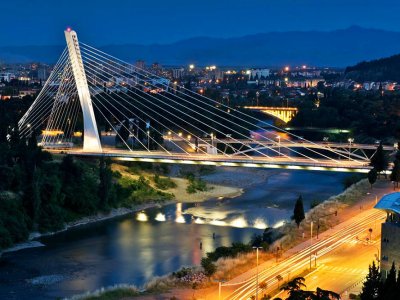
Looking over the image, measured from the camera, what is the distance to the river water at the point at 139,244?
46.5 feet

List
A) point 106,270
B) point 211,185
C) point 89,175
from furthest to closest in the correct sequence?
point 211,185
point 89,175
point 106,270

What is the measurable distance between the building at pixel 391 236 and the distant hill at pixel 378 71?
61975mm

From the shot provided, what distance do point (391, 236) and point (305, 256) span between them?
267 cm

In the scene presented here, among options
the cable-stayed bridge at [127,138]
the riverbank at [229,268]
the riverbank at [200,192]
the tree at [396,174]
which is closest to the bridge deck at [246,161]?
the cable-stayed bridge at [127,138]

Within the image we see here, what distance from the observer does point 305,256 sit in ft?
43.0

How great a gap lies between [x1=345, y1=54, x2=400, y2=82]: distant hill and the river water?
51.2 m

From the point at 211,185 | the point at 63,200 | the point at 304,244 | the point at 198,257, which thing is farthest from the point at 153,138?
the point at 304,244

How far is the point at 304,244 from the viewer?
46.2 ft

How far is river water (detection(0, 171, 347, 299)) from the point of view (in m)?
14.2

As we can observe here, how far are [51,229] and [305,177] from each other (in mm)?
10922

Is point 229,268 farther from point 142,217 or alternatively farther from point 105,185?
point 105,185

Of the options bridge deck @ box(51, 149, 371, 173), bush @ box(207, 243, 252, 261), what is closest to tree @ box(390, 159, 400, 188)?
bridge deck @ box(51, 149, 371, 173)

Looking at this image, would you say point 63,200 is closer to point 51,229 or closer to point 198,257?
point 51,229

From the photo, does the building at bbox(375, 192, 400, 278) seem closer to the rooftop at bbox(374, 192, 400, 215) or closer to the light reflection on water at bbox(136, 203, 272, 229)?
the rooftop at bbox(374, 192, 400, 215)
